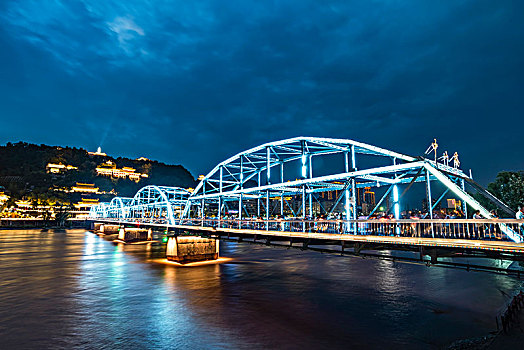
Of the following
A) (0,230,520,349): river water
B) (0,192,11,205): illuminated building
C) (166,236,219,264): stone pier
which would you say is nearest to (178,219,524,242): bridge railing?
(0,230,520,349): river water

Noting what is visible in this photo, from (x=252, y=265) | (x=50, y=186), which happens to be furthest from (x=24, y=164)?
(x=252, y=265)

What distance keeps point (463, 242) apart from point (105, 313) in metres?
18.8

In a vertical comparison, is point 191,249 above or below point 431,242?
below

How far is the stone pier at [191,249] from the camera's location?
32.5 m

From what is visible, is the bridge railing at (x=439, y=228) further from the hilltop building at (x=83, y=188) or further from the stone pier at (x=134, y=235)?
the hilltop building at (x=83, y=188)

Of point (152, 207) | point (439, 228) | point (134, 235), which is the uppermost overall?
point (152, 207)

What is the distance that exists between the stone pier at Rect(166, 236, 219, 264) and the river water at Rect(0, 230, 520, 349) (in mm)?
3034

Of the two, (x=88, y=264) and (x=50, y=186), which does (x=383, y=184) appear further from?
(x=50, y=186)

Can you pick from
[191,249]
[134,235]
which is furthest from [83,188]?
[191,249]

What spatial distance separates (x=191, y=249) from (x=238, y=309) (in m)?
17.5

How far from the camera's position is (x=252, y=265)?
34.5 metres

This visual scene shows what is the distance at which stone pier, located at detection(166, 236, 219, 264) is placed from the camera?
107ft

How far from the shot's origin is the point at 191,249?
32.9 m

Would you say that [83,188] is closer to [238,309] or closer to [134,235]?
[134,235]
